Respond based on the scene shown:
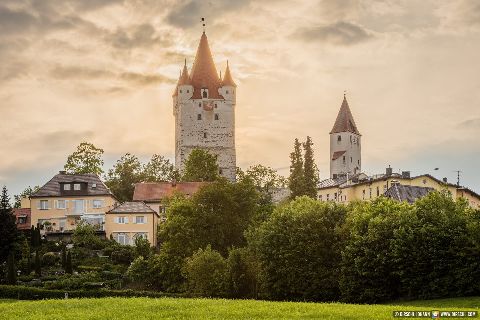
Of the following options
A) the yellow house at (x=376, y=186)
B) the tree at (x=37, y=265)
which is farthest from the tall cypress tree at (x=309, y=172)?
the tree at (x=37, y=265)

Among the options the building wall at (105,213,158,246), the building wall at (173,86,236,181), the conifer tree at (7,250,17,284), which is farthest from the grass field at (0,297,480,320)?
the building wall at (173,86,236,181)

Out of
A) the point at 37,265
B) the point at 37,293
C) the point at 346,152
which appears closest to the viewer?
the point at 37,293

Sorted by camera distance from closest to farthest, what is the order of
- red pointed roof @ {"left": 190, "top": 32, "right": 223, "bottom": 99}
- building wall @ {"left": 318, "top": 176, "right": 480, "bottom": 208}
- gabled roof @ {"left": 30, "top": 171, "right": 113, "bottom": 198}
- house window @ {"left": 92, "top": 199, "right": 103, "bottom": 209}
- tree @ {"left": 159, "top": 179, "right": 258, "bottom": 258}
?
tree @ {"left": 159, "top": 179, "right": 258, "bottom": 258}, house window @ {"left": 92, "top": 199, "right": 103, "bottom": 209}, gabled roof @ {"left": 30, "top": 171, "right": 113, "bottom": 198}, building wall @ {"left": 318, "top": 176, "right": 480, "bottom": 208}, red pointed roof @ {"left": 190, "top": 32, "right": 223, "bottom": 99}

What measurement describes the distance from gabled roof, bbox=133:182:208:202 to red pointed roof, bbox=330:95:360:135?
64.4 meters

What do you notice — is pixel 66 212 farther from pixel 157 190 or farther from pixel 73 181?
pixel 157 190

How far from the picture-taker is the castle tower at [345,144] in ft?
587

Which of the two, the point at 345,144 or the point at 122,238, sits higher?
the point at 345,144

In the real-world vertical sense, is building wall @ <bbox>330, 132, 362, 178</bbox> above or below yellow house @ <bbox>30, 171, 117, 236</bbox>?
above

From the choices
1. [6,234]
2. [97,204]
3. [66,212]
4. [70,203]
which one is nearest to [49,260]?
[6,234]

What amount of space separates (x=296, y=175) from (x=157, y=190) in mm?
27389

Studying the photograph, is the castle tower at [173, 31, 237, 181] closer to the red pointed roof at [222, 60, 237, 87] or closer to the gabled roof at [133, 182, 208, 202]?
the red pointed roof at [222, 60, 237, 87]

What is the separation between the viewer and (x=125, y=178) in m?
143

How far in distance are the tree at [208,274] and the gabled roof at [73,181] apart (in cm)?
4463

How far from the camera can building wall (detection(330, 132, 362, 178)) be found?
7037 inches
